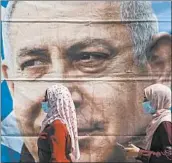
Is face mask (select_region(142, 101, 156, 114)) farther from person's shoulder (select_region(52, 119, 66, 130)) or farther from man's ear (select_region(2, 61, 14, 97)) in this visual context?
man's ear (select_region(2, 61, 14, 97))

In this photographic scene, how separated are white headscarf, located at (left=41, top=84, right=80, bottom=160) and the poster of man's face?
0.19 feet

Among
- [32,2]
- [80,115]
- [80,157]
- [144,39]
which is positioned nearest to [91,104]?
[80,115]

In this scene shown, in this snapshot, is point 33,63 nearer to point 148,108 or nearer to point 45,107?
point 45,107

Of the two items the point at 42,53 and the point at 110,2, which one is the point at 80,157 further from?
the point at 110,2

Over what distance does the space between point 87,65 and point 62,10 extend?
0.45 metres

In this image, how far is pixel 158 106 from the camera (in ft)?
11.3

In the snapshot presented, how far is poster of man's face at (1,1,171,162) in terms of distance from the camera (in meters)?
3.74

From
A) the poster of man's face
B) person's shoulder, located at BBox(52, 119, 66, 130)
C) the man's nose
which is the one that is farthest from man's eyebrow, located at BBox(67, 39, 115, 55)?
person's shoulder, located at BBox(52, 119, 66, 130)

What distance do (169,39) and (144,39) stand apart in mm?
189

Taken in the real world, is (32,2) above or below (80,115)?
above

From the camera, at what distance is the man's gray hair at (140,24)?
3822 mm

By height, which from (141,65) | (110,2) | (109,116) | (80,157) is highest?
(110,2)

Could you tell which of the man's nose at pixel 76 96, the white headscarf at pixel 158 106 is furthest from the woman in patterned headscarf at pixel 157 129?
the man's nose at pixel 76 96

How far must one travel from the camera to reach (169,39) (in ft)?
12.6
